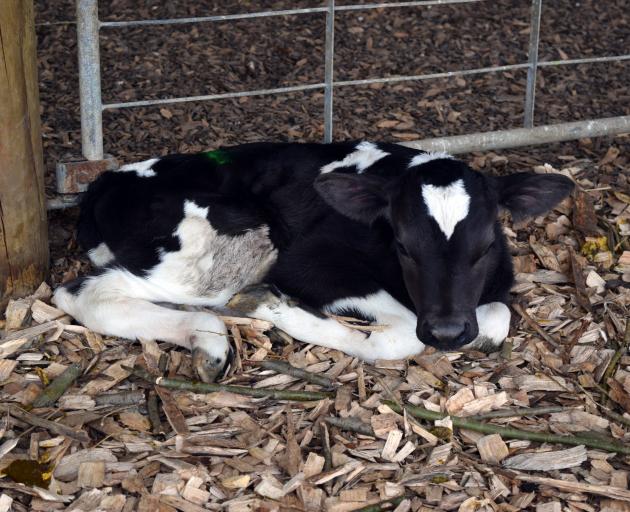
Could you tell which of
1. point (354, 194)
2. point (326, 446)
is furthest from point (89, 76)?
point (326, 446)

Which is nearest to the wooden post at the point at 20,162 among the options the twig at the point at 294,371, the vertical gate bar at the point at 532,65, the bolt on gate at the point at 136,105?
the bolt on gate at the point at 136,105

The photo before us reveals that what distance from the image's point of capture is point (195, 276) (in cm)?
550

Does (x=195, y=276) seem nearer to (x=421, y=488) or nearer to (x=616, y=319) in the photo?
(x=421, y=488)

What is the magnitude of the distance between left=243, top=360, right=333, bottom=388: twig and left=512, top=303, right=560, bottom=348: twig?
3.91ft

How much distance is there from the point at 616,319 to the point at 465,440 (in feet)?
4.73

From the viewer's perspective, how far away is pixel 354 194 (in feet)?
17.4

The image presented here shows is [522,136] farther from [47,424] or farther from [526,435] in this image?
[47,424]

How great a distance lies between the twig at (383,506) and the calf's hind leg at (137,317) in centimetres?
112

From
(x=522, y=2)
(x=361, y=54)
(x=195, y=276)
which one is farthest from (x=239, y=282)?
(x=522, y=2)

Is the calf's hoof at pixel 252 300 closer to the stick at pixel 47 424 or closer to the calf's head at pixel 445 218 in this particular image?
the calf's head at pixel 445 218

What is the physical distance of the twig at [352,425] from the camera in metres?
4.59

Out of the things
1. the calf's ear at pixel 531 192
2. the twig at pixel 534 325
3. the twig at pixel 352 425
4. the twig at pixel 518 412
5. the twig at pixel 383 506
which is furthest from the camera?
the twig at pixel 534 325

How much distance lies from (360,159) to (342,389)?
148 cm

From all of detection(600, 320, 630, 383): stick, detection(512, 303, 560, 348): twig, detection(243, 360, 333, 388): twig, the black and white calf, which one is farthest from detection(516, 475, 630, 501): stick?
detection(512, 303, 560, 348): twig
